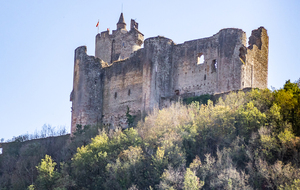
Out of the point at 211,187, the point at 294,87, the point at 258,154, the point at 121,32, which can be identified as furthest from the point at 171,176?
the point at 121,32

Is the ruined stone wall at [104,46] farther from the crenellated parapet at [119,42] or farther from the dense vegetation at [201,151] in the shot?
the dense vegetation at [201,151]

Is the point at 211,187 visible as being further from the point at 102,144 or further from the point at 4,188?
the point at 4,188

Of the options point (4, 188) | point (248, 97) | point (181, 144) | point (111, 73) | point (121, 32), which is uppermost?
point (121, 32)

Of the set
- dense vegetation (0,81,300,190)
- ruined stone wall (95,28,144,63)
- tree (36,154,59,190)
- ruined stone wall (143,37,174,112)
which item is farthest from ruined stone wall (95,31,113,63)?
tree (36,154,59,190)

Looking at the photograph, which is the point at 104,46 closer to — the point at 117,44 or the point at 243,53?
the point at 117,44

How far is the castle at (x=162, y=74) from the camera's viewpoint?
39938 mm

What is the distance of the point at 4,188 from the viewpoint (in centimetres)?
4188

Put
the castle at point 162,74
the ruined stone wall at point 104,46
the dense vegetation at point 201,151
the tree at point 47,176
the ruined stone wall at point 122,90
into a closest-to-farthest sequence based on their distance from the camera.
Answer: the dense vegetation at point 201,151
the tree at point 47,176
the castle at point 162,74
the ruined stone wall at point 122,90
the ruined stone wall at point 104,46

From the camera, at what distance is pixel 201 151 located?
33594mm

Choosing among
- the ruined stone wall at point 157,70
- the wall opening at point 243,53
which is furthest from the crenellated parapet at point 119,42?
the wall opening at point 243,53

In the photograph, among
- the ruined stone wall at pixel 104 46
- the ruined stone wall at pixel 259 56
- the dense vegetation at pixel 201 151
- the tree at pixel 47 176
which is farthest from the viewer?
the ruined stone wall at pixel 104 46

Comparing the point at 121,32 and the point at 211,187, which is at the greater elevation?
the point at 121,32

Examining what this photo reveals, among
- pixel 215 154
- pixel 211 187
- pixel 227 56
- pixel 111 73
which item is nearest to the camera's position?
pixel 211 187

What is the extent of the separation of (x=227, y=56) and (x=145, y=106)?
6.58m
